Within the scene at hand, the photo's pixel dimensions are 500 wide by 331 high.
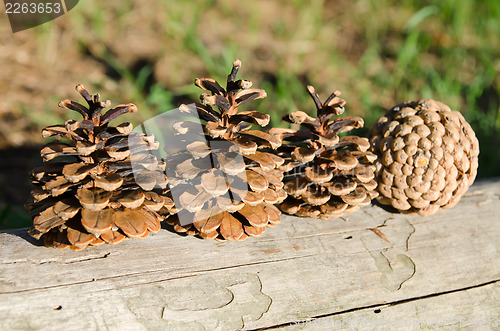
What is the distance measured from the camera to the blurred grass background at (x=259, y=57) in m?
3.04

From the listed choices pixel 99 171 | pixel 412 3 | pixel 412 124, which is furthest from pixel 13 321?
pixel 412 3

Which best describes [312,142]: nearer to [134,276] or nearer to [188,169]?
[188,169]

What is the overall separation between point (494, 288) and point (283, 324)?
85 cm

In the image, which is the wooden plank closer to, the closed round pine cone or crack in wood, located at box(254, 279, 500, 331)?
crack in wood, located at box(254, 279, 500, 331)

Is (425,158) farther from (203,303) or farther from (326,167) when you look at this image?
(203,303)

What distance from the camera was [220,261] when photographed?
1499mm

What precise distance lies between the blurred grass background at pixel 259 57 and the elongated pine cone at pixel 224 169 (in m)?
1.36

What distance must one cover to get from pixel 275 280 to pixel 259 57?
255cm

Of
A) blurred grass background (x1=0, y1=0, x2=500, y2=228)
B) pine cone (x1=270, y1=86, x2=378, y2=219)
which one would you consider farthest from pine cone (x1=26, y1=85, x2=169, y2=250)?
blurred grass background (x1=0, y1=0, x2=500, y2=228)

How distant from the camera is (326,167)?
63.0 inches

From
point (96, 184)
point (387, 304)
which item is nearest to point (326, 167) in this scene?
point (387, 304)

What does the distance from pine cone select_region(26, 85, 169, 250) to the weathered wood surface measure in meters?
0.11

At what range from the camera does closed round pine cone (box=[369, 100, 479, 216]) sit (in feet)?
5.38

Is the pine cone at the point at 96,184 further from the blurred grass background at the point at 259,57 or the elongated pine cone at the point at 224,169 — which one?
the blurred grass background at the point at 259,57
